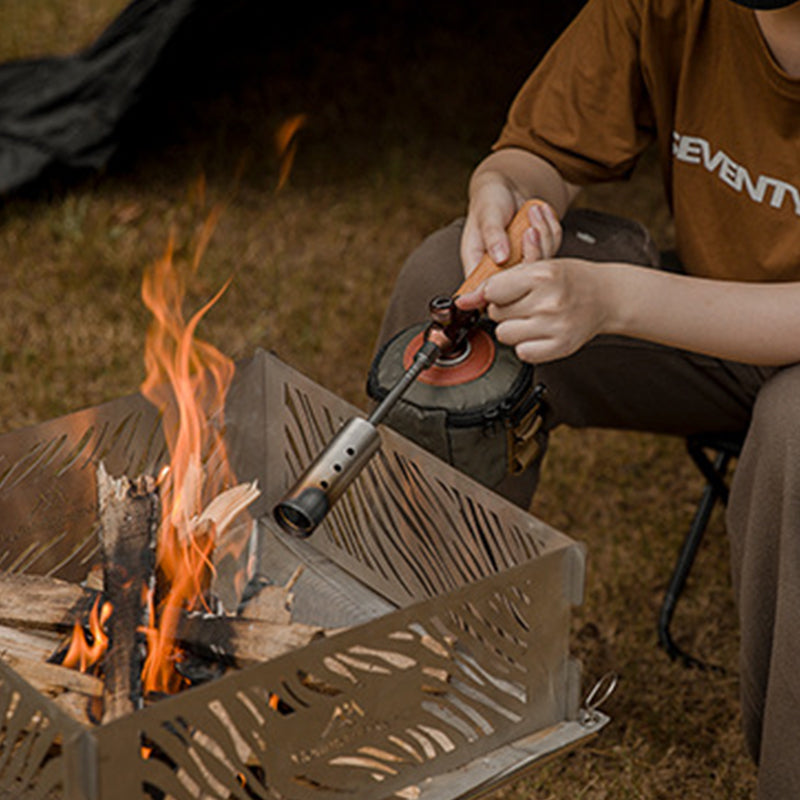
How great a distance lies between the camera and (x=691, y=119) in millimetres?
1677

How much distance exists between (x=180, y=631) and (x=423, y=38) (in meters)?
2.87

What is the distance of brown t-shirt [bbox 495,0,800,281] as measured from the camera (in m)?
1.59

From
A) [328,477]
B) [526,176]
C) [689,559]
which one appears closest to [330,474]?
[328,477]

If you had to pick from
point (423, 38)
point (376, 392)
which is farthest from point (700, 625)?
point (423, 38)

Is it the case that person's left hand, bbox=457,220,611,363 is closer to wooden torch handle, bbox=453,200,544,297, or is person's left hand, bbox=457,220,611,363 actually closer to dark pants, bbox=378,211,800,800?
wooden torch handle, bbox=453,200,544,297

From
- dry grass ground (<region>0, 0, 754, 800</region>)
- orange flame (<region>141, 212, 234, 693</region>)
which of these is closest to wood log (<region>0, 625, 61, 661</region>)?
orange flame (<region>141, 212, 234, 693</region>)

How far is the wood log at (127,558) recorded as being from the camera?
131 cm

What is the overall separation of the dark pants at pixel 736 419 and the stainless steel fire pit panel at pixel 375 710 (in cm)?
27

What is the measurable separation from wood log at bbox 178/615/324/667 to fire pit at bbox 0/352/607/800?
0.06 meters

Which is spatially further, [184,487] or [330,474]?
[184,487]

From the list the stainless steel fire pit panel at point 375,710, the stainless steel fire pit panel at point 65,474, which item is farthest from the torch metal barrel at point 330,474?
the stainless steel fire pit panel at point 65,474

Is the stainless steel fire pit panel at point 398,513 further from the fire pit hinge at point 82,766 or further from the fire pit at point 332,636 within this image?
the fire pit hinge at point 82,766

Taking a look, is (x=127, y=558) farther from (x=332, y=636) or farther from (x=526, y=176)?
(x=526, y=176)

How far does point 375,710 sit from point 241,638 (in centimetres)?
20
